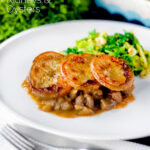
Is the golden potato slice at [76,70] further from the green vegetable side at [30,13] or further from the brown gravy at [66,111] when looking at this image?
the green vegetable side at [30,13]

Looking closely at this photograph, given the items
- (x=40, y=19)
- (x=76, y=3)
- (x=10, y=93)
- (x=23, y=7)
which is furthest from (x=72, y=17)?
(x=10, y=93)

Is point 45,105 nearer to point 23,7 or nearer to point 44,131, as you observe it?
point 44,131

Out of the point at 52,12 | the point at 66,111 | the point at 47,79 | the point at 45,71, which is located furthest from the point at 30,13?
the point at 66,111

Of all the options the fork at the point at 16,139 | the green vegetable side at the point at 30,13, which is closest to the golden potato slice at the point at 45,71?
the fork at the point at 16,139

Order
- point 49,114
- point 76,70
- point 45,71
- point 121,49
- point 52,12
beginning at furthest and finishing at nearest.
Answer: point 52,12 < point 121,49 < point 45,71 < point 76,70 < point 49,114

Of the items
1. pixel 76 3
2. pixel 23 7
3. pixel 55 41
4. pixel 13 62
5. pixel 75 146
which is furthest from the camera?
pixel 76 3

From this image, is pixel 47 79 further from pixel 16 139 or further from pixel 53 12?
pixel 53 12
